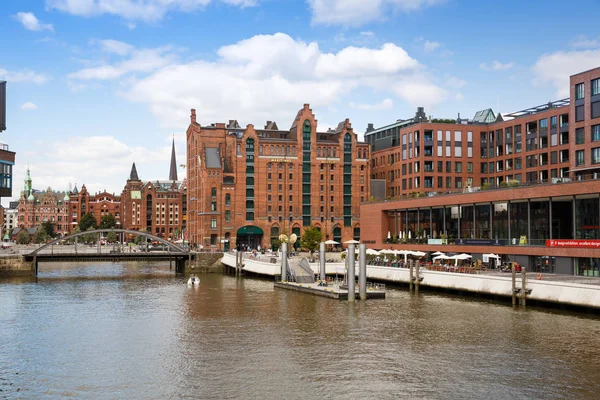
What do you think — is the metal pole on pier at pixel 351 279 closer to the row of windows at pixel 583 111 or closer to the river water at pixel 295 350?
the river water at pixel 295 350

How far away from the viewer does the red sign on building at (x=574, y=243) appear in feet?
240

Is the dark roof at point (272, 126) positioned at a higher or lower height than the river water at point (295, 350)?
higher

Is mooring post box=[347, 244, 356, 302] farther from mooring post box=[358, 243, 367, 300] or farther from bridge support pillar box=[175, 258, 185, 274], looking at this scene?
bridge support pillar box=[175, 258, 185, 274]

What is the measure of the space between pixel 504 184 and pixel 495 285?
916 inches

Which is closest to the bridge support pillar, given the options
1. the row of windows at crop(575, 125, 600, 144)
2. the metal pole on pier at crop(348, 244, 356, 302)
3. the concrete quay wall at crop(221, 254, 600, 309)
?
the concrete quay wall at crop(221, 254, 600, 309)

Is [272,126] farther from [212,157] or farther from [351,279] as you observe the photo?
[351,279]

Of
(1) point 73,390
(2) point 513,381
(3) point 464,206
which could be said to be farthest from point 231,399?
(3) point 464,206

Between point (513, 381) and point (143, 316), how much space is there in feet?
118

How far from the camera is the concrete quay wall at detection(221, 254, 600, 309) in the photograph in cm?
5877

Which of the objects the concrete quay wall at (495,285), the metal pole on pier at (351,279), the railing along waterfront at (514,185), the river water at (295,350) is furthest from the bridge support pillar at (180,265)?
the metal pole on pier at (351,279)

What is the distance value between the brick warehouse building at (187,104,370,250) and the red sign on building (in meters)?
82.0

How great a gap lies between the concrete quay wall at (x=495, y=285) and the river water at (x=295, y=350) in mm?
1600

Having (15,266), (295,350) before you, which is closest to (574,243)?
(295,350)

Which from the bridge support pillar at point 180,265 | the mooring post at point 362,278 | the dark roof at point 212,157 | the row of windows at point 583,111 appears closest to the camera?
the mooring post at point 362,278
